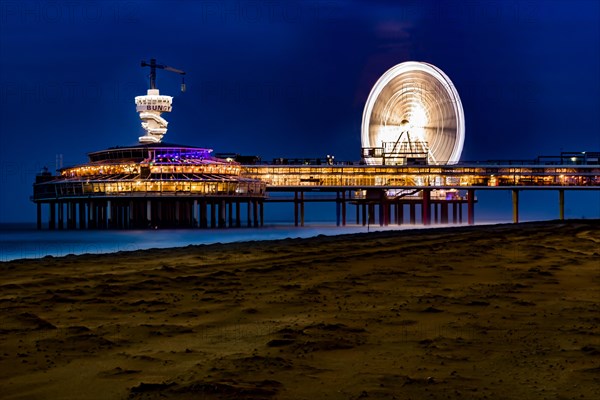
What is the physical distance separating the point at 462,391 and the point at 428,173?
89.4 metres

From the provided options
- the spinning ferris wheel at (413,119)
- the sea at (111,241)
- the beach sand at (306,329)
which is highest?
the spinning ferris wheel at (413,119)

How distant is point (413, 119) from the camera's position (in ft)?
295

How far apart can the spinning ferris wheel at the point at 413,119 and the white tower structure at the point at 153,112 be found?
110 feet

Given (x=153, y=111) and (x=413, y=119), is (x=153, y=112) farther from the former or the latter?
(x=413, y=119)

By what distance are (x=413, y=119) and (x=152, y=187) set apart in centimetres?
3071

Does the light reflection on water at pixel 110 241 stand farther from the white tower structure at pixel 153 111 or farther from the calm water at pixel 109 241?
the white tower structure at pixel 153 111

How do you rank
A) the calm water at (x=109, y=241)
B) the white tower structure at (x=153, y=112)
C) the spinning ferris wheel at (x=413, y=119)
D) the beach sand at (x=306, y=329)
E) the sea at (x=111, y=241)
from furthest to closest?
1. the white tower structure at (x=153, y=112)
2. the spinning ferris wheel at (x=413, y=119)
3. the calm water at (x=109, y=241)
4. the sea at (x=111, y=241)
5. the beach sand at (x=306, y=329)

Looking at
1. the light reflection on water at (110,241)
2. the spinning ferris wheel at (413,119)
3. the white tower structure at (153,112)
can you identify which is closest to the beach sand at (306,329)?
the light reflection on water at (110,241)

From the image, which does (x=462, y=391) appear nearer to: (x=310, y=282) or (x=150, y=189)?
(x=310, y=282)

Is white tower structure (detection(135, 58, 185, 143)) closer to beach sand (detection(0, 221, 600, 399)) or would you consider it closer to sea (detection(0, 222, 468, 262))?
sea (detection(0, 222, 468, 262))

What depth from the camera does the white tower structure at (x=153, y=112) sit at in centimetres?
11469

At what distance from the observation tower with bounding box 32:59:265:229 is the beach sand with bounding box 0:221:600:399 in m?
66.2

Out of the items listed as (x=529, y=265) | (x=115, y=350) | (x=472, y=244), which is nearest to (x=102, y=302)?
(x=115, y=350)

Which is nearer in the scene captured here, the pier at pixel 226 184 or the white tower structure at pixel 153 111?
the pier at pixel 226 184
